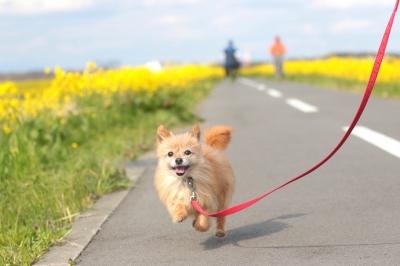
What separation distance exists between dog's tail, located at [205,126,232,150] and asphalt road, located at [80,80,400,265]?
67cm

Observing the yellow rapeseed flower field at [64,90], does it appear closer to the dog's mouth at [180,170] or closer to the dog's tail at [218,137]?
the dog's tail at [218,137]

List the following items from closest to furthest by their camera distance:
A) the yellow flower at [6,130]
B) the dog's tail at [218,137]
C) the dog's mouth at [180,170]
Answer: the dog's mouth at [180,170] → the dog's tail at [218,137] → the yellow flower at [6,130]

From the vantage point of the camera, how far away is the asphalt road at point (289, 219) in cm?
475

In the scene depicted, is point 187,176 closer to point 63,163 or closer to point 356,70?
point 63,163

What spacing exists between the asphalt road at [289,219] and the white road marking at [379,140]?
1.3 inches

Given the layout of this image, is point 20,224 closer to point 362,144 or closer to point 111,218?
point 111,218

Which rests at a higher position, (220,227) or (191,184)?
(191,184)

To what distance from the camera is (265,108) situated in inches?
691

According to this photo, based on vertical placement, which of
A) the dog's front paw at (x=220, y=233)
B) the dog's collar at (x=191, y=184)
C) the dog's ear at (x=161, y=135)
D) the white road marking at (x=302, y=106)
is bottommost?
the white road marking at (x=302, y=106)

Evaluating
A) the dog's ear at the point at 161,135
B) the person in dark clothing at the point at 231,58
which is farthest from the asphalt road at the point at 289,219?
the person in dark clothing at the point at 231,58

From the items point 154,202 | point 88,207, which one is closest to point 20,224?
point 88,207

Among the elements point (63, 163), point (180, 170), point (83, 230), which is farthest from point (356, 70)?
point (180, 170)

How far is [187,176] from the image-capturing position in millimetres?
4949

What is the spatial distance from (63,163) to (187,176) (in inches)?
189
